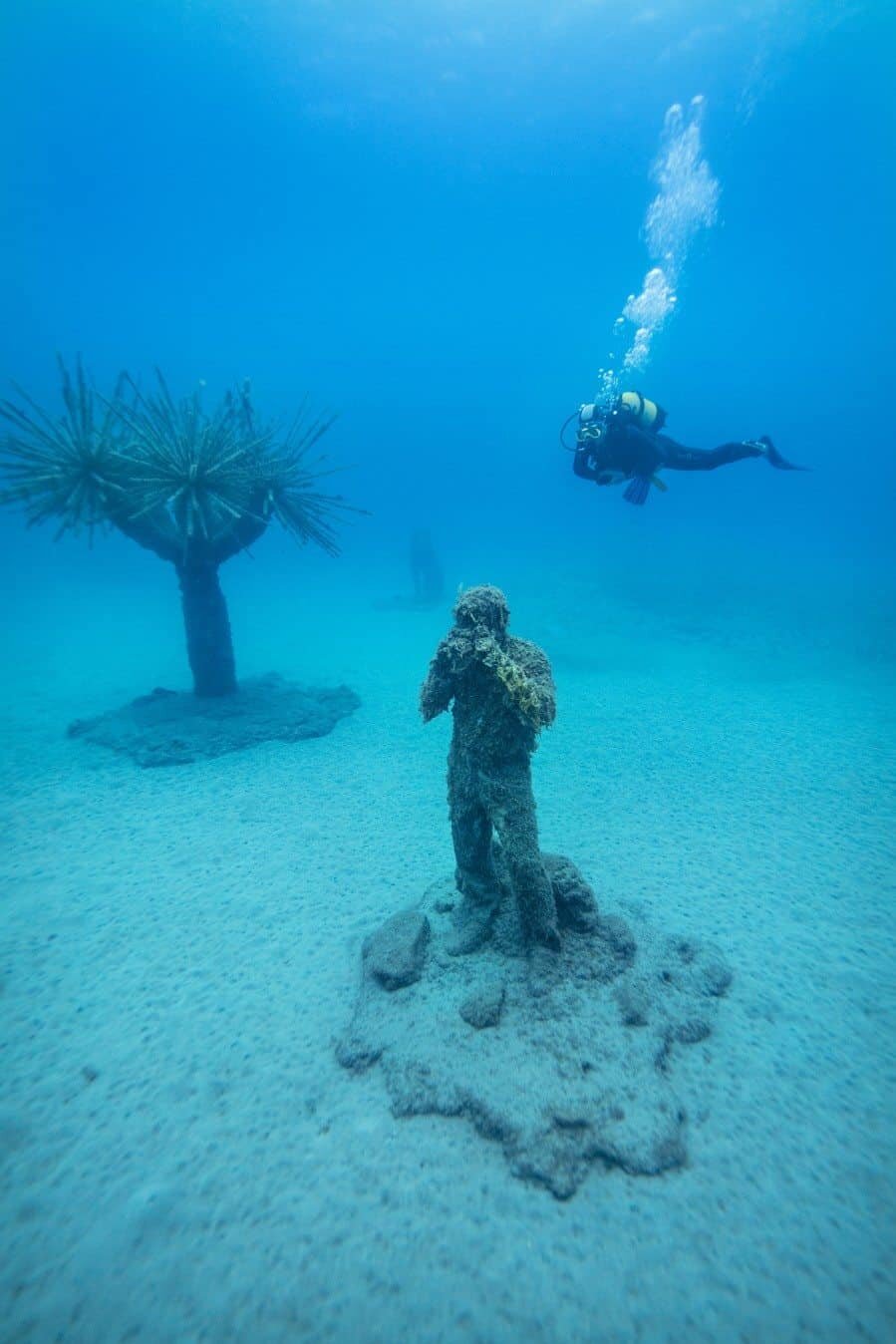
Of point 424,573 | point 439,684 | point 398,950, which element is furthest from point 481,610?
point 424,573

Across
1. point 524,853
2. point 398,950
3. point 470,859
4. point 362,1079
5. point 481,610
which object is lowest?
point 362,1079

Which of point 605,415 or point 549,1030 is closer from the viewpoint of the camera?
point 549,1030

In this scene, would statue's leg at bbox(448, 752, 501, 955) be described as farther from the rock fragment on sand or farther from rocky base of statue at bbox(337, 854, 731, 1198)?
the rock fragment on sand

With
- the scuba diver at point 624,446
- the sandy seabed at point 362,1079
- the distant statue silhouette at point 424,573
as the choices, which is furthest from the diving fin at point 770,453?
the distant statue silhouette at point 424,573

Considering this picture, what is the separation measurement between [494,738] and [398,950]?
5.71 feet

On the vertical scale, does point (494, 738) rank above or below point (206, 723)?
above

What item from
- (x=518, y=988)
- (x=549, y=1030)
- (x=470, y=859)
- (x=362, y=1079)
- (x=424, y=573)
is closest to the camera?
(x=362, y=1079)

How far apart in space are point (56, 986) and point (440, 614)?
63.8 feet

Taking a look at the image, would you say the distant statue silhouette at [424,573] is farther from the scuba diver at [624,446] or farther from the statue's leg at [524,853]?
the statue's leg at [524,853]

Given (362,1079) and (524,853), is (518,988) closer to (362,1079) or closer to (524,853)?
(524,853)

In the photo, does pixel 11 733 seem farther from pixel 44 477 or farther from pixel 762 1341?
pixel 762 1341

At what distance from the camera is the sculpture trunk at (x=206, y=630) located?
9539 millimetres

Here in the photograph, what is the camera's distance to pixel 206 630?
976 centimetres

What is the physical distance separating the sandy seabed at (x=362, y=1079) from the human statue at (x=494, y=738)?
1331mm
